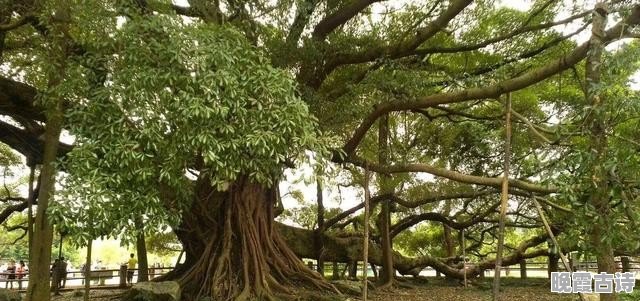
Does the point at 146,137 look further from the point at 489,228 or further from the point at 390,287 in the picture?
the point at 489,228

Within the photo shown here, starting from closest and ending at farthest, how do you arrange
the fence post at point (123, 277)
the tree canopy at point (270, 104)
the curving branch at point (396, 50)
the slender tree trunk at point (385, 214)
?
the tree canopy at point (270, 104) → the curving branch at point (396, 50) → the slender tree trunk at point (385, 214) → the fence post at point (123, 277)

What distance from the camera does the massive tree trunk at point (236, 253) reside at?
661 centimetres

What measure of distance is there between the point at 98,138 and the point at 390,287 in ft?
22.2

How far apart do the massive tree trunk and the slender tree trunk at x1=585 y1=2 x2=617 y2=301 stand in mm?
3904

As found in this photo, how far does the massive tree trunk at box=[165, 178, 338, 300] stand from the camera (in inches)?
260

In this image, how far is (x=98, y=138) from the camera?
14.0 ft

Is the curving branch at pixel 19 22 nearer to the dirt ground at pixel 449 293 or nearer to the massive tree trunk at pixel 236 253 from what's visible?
the massive tree trunk at pixel 236 253

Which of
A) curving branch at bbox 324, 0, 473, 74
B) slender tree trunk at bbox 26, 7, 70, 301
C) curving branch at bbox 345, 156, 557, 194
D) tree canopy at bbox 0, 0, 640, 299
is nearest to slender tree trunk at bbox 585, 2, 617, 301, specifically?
tree canopy at bbox 0, 0, 640, 299

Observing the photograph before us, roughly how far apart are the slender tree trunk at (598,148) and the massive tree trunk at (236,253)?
154 inches

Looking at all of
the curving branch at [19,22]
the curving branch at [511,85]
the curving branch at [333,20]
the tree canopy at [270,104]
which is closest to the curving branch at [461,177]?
the tree canopy at [270,104]

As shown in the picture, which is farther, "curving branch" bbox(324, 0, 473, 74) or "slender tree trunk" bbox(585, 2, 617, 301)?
"curving branch" bbox(324, 0, 473, 74)

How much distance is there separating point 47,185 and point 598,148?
214 inches

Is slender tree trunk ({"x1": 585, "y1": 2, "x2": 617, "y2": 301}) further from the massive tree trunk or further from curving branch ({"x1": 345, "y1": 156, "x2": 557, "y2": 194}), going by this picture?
the massive tree trunk

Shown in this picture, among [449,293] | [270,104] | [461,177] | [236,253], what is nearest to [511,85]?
[461,177]
